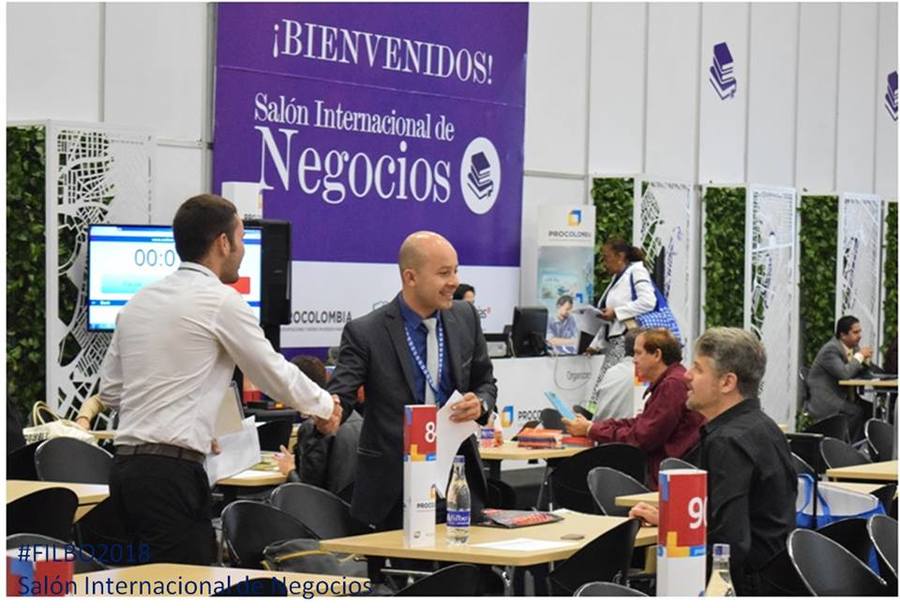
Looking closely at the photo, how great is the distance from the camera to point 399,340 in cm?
554

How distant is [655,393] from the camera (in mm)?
8008

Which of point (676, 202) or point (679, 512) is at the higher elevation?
point (676, 202)

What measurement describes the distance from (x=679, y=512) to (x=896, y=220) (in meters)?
16.9

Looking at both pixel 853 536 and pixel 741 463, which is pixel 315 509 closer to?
pixel 741 463

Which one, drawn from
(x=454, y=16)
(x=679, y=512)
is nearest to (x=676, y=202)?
(x=454, y=16)

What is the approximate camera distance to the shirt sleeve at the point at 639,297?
13.4 metres

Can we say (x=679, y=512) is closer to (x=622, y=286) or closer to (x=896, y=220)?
(x=622, y=286)

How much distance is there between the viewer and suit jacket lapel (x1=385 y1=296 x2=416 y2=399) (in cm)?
552

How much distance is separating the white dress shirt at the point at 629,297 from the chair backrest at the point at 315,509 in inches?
318

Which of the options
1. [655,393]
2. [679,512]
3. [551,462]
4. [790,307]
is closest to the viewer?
[679,512]

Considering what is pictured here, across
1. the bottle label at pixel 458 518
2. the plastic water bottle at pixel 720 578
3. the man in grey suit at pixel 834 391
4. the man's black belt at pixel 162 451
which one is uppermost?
the man's black belt at pixel 162 451

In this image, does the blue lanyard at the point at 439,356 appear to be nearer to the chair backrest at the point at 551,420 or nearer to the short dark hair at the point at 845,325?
the chair backrest at the point at 551,420

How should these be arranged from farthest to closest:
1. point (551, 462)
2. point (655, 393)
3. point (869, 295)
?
point (869, 295), point (551, 462), point (655, 393)

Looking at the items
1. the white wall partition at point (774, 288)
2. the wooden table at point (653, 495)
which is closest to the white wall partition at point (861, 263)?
the white wall partition at point (774, 288)
